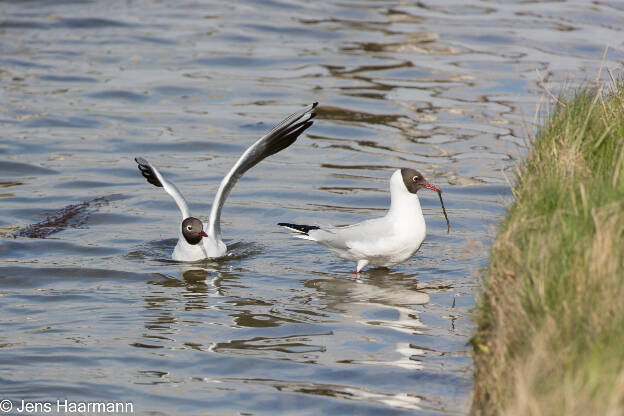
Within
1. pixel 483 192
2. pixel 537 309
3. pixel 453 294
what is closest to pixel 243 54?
pixel 483 192

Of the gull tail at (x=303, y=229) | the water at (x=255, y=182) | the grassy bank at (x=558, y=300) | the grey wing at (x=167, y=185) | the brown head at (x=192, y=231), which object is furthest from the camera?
the grey wing at (x=167, y=185)

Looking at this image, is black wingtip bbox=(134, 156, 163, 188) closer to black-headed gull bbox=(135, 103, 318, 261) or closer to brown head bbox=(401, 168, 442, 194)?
black-headed gull bbox=(135, 103, 318, 261)

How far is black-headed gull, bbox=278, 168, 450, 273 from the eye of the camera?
28.6 feet

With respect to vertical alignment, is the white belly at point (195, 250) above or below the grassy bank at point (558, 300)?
A: below

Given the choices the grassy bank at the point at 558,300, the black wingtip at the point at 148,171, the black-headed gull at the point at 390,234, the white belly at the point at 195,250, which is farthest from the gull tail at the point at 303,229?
the grassy bank at the point at 558,300

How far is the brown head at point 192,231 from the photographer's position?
30.9ft

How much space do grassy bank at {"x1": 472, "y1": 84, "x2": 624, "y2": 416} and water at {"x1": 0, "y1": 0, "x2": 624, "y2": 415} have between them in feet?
1.21

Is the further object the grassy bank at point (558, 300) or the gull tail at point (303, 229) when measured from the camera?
the gull tail at point (303, 229)

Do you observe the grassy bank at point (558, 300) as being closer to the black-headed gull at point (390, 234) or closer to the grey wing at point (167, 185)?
the black-headed gull at point (390, 234)

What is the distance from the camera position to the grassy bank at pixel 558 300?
3.86 metres

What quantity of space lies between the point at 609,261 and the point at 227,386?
2.63 meters

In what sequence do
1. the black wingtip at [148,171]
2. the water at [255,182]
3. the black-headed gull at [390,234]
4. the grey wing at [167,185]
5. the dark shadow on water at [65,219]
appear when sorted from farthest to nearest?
1. the black wingtip at [148,171]
2. the dark shadow on water at [65,219]
3. the grey wing at [167,185]
4. the black-headed gull at [390,234]
5. the water at [255,182]

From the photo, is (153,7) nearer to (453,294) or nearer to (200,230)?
(200,230)

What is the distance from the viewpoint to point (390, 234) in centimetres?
872
